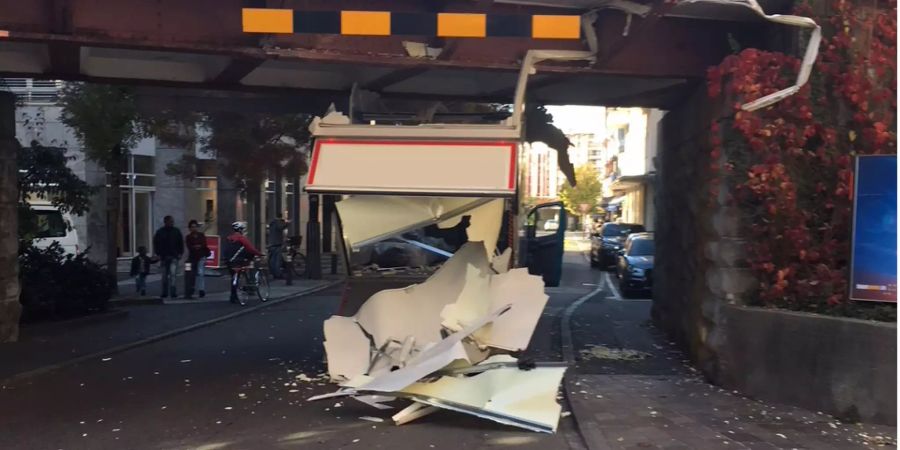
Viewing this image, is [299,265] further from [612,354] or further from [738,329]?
[738,329]

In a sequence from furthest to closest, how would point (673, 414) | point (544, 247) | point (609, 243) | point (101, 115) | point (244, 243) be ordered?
point (609, 243) < point (244, 243) < point (544, 247) < point (101, 115) < point (673, 414)

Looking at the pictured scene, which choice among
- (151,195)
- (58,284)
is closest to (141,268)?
(58,284)

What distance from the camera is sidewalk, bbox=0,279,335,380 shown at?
926 cm

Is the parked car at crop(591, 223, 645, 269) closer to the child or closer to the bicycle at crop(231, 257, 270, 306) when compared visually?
the bicycle at crop(231, 257, 270, 306)

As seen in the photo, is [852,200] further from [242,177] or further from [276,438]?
[242,177]

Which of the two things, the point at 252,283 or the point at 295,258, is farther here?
the point at 295,258

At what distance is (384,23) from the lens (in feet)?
23.8

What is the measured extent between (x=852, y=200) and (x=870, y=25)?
1.75 meters

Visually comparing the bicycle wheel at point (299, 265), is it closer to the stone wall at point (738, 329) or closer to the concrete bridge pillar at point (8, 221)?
the concrete bridge pillar at point (8, 221)

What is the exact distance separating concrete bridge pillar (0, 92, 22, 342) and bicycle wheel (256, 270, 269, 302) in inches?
235

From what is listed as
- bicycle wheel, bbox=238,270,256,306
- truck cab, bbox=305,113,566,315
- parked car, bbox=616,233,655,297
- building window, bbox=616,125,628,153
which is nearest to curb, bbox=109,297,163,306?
bicycle wheel, bbox=238,270,256,306

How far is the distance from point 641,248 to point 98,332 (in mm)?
12986

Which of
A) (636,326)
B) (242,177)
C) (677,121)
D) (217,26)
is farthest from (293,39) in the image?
(242,177)

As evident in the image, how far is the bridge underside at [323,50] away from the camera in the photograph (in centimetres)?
749
